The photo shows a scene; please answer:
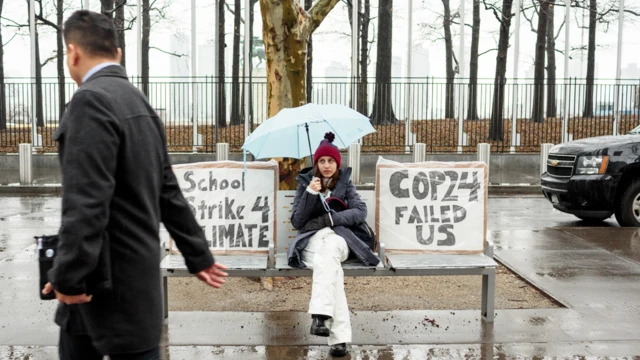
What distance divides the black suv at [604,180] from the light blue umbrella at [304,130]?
17.7 feet

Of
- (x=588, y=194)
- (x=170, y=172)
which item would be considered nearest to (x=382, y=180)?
(x=170, y=172)

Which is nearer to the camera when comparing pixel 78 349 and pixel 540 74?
pixel 78 349

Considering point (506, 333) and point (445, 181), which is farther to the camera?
point (445, 181)

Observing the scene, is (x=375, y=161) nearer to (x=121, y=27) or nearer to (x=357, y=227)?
(x=121, y=27)

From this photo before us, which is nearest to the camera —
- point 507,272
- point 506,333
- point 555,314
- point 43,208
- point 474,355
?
point 474,355

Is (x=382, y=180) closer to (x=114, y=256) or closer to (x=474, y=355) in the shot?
(x=474, y=355)

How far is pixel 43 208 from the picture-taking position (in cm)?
1377

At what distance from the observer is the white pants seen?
523 cm

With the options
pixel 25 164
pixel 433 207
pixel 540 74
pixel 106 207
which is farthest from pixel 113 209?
pixel 540 74

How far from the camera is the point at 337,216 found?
5.91 m

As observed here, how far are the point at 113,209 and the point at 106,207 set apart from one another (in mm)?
116

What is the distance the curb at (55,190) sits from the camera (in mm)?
16641

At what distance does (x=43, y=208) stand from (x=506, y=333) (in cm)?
1035

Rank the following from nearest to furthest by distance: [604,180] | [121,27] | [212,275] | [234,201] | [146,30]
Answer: [212,275]
[234,201]
[604,180]
[121,27]
[146,30]
